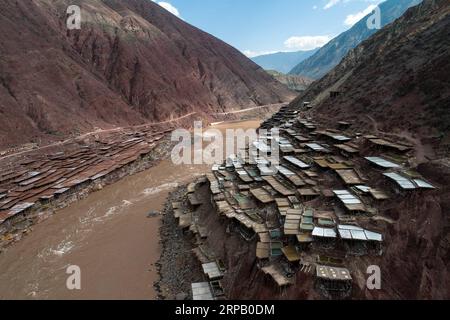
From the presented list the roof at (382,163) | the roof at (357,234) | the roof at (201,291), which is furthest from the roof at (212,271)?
the roof at (382,163)

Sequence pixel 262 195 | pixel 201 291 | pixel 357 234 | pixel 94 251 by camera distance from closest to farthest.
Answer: pixel 357 234
pixel 201 291
pixel 262 195
pixel 94 251

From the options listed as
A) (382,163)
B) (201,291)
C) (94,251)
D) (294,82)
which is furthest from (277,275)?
(294,82)

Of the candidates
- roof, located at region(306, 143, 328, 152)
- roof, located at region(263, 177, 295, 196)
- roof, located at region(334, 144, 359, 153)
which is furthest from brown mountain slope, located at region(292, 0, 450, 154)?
roof, located at region(263, 177, 295, 196)

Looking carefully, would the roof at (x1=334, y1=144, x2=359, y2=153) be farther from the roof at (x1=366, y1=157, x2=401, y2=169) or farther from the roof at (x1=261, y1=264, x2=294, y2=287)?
the roof at (x1=261, y1=264, x2=294, y2=287)

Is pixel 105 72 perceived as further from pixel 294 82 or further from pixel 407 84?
pixel 294 82

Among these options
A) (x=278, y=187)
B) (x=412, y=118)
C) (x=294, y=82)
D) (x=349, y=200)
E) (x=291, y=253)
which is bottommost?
(x=291, y=253)

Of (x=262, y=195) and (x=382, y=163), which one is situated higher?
(x=382, y=163)

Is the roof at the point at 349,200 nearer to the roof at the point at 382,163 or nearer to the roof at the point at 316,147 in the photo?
the roof at the point at 382,163
